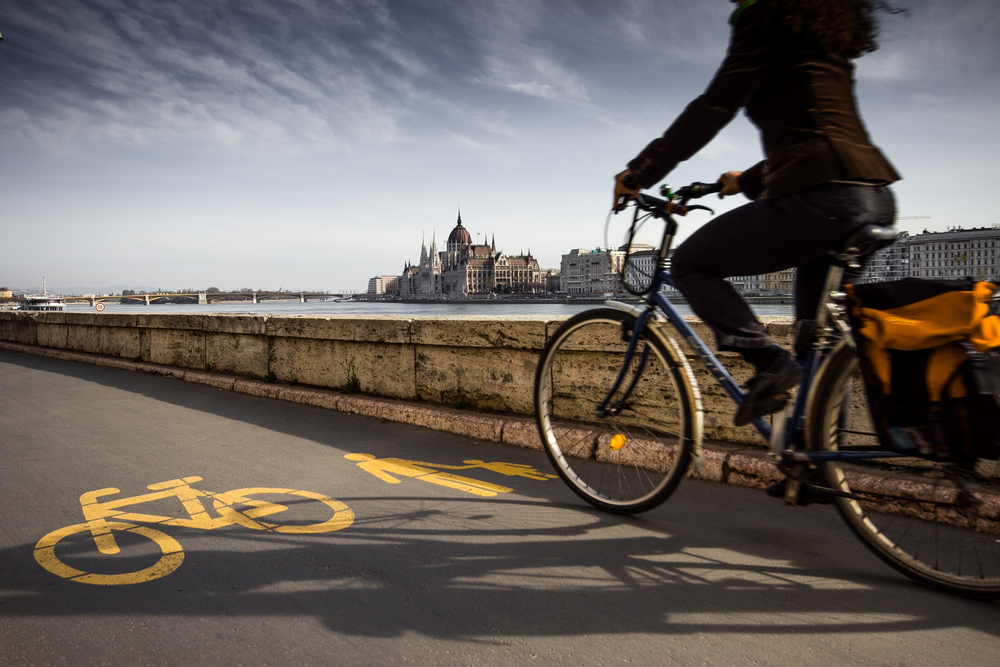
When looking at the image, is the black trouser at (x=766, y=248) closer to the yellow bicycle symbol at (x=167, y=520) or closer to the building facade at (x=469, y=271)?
the yellow bicycle symbol at (x=167, y=520)

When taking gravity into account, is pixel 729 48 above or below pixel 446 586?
above

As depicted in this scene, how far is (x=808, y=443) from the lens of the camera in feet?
6.56

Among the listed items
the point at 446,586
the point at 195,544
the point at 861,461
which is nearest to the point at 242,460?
the point at 195,544

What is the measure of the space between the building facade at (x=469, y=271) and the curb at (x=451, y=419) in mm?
139004

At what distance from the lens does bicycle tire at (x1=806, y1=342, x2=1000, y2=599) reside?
6.01 ft

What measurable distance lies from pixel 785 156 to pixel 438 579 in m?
1.75

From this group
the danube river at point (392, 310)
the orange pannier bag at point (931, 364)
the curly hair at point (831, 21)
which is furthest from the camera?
the danube river at point (392, 310)

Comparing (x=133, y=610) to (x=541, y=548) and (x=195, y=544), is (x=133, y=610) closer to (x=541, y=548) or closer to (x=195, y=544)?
(x=195, y=544)

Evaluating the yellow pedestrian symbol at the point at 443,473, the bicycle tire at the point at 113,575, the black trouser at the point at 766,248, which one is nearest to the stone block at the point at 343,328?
the yellow pedestrian symbol at the point at 443,473

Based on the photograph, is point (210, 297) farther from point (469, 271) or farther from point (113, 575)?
point (113, 575)

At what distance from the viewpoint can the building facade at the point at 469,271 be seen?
497ft

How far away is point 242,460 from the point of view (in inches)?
140

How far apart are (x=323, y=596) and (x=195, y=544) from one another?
71 cm

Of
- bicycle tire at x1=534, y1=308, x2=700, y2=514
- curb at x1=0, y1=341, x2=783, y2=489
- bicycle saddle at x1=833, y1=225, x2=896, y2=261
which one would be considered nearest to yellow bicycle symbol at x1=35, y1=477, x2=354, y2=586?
bicycle tire at x1=534, y1=308, x2=700, y2=514
